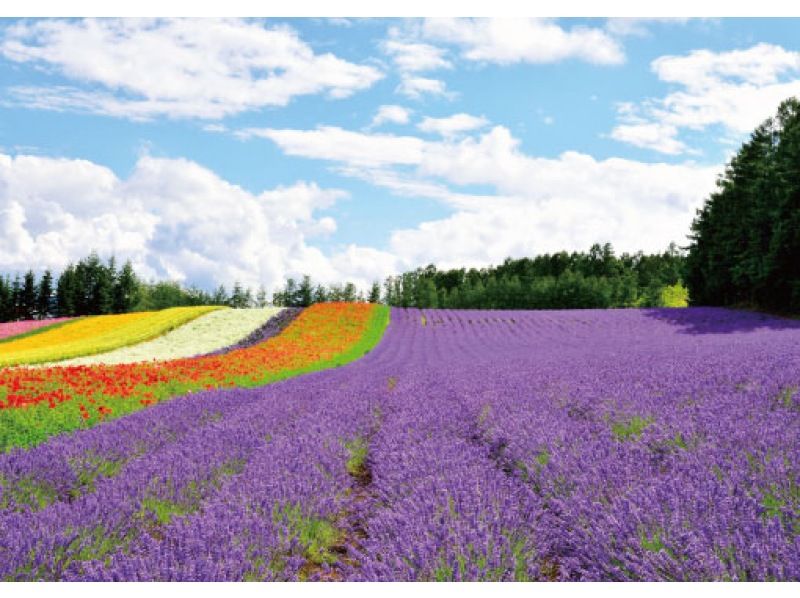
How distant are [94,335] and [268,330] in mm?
11544

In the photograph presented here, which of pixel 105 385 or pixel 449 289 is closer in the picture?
pixel 105 385

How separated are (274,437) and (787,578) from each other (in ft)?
Result: 13.2

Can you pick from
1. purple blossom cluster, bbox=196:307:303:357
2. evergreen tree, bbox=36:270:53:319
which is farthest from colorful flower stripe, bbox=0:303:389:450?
evergreen tree, bbox=36:270:53:319

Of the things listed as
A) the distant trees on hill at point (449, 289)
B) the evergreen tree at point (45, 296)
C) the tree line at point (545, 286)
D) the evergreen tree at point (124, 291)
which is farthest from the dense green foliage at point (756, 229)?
the evergreen tree at point (45, 296)

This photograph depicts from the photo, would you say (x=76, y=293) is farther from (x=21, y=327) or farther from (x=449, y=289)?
(x=449, y=289)

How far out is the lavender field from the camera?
2.38m

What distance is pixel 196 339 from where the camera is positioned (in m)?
31.5

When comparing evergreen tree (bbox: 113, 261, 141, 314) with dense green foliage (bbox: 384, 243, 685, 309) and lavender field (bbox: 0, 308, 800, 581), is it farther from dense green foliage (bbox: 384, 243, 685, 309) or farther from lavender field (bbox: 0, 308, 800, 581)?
lavender field (bbox: 0, 308, 800, 581)

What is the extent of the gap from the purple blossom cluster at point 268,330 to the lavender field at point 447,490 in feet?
72.5

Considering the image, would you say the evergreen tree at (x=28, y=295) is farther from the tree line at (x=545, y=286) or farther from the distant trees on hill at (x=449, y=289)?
the tree line at (x=545, y=286)

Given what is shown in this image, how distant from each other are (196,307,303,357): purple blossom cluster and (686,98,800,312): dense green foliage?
2604 cm

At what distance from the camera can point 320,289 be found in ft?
322

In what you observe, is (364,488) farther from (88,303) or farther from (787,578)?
(88,303)

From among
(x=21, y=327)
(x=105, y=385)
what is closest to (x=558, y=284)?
(x=21, y=327)
